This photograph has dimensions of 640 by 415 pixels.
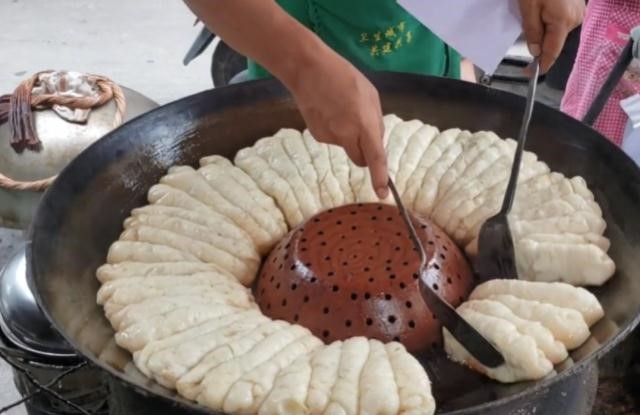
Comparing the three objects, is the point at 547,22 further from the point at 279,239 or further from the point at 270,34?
the point at 279,239

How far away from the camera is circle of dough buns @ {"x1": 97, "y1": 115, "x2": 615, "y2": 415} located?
5.45 feet

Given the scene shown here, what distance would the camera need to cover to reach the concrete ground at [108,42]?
240 inches

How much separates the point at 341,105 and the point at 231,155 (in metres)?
1.02

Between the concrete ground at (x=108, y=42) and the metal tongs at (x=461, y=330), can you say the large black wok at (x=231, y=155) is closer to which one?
the metal tongs at (x=461, y=330)

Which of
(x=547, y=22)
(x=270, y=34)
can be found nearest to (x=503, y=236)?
(x=547, y=22)

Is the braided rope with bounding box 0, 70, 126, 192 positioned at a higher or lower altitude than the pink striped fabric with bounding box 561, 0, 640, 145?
lower

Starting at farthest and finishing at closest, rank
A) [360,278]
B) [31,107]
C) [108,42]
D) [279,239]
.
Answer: [108,42]
[31,107]
[279,239]
[360,278]

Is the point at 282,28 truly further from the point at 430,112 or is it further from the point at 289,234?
the point at 430,112

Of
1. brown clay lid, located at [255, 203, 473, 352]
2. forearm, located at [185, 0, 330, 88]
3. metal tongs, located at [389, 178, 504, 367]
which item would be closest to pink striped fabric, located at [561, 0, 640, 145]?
brown clay lid, located at [255, 203, 473, 352]

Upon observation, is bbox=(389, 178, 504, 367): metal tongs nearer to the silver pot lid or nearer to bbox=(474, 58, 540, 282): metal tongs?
bbox=(474, 58, 540, 282): metal tongs

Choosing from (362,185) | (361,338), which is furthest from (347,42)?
(361,338)

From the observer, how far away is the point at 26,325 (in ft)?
8.64

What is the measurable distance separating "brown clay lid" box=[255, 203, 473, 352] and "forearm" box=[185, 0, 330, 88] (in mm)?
500

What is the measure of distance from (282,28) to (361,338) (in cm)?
74
